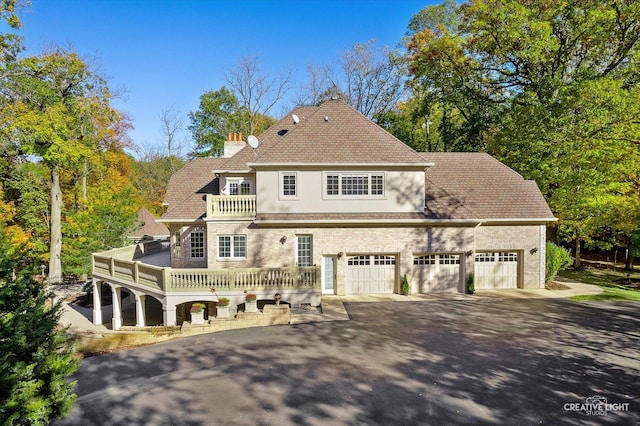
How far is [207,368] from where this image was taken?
9.76m

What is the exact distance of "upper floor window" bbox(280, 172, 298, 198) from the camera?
55.1 ft

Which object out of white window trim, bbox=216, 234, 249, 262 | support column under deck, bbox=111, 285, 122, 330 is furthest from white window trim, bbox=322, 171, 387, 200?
support column under deck, bbox=111, 285, 122, 330

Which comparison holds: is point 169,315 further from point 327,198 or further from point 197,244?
point 327,198

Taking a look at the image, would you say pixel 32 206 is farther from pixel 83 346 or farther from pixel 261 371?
pixel 261 371

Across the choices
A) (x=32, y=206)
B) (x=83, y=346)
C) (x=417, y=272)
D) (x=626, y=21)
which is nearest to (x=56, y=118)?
(x=32, y=206)

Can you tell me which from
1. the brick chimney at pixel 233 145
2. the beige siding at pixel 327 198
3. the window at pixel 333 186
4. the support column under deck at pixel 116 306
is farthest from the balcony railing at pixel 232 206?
the brick chimney at pixel 233 145

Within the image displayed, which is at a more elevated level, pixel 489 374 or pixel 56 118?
pixel 56 118

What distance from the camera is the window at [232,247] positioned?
55.8 feet

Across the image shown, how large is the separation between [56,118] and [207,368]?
71.9 ft

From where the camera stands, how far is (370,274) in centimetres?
1727

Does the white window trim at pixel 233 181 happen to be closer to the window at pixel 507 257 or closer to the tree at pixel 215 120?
the window at pixel 507 257

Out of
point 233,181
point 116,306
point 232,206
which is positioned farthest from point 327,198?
point 116,306

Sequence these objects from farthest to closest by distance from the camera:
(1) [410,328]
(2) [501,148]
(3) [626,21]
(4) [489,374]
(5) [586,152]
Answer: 1. (2) [501,148]
2. (3) [626,21]
3. (5) [586,152]
4. (1) [410,328]
5. (4) [489,374]

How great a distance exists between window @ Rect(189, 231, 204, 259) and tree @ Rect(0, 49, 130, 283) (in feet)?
41.1
